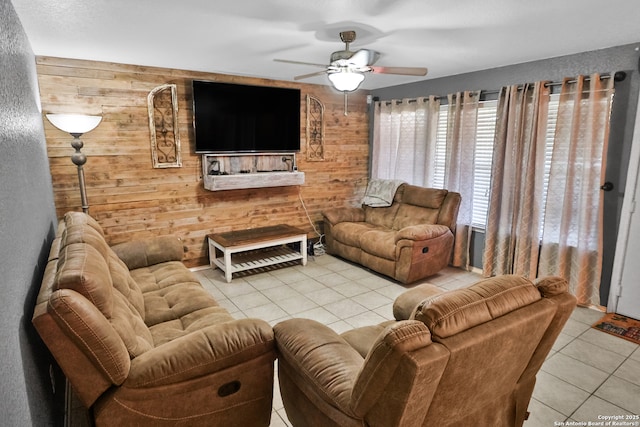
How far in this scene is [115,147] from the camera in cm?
386

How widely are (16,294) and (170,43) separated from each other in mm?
2401

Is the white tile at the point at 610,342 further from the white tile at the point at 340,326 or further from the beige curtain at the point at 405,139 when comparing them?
the beige curtain at the point at 405,139

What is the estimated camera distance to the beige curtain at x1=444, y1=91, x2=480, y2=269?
14.0 ft

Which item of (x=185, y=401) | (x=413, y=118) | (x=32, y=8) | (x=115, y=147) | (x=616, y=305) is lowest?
(x=616, y=305)

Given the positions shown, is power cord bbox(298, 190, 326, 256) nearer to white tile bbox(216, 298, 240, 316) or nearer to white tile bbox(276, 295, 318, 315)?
white tile bbox(276, 295, 318, 315)

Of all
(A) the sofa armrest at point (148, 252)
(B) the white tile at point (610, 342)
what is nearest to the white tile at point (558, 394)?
(B) the white tile at point (610, 342)

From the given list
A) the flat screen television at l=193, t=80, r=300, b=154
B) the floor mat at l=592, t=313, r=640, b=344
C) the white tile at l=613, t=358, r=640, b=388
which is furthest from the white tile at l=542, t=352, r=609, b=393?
the flat screen television at l=193, t=80, r=300, b=154

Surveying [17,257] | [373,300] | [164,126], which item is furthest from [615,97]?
[164,126]

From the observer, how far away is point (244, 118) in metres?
4.49

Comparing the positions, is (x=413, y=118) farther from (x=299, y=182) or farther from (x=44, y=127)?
(x=44, y=127)

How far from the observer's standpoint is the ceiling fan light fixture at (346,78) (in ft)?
9.35

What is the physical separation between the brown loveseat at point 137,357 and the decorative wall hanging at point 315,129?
138 inches

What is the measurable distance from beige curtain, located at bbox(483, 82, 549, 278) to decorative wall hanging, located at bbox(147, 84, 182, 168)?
3.56 meters

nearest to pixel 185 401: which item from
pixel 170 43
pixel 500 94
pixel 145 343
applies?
pixel 145 343
